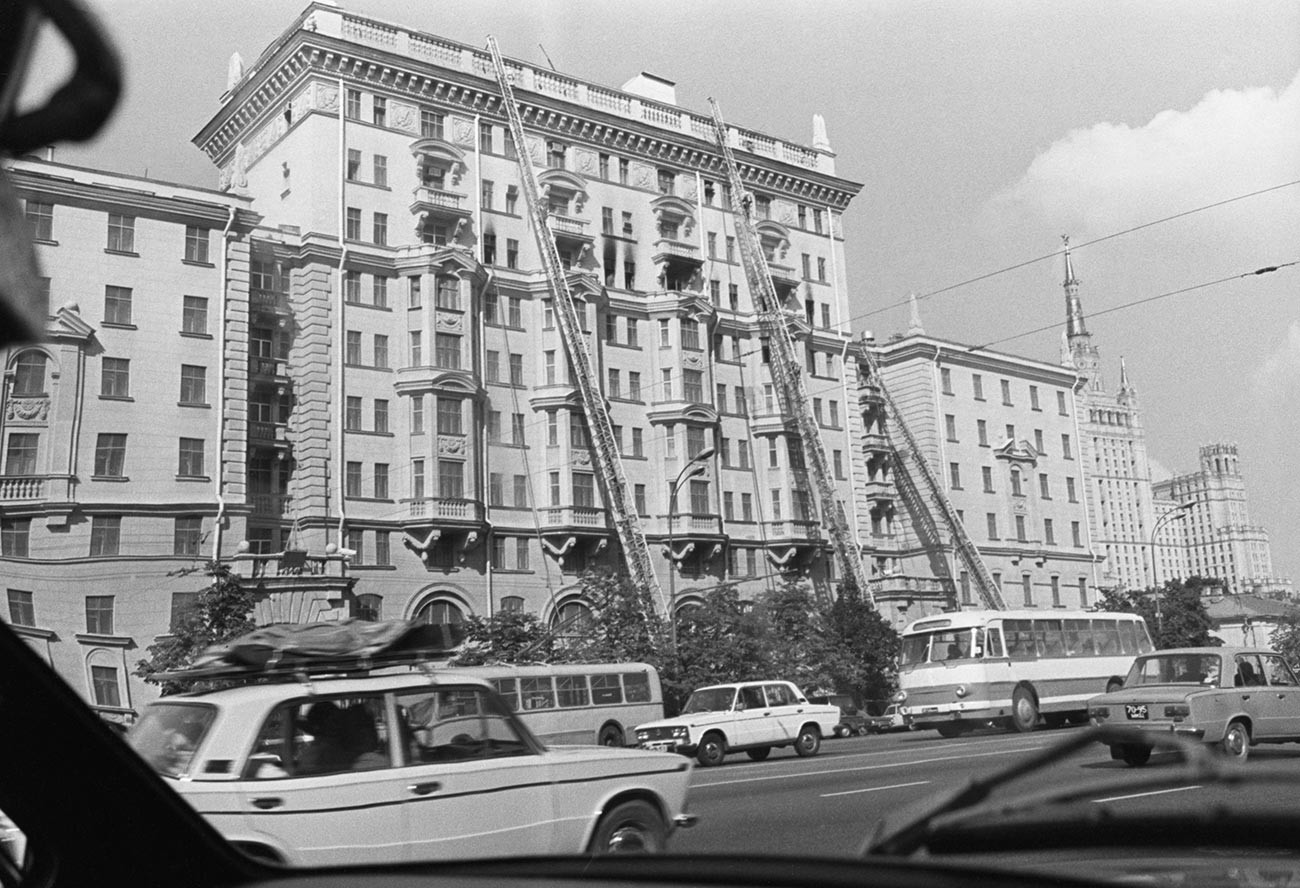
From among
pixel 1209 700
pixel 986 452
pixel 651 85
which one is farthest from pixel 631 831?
pixel 651 85

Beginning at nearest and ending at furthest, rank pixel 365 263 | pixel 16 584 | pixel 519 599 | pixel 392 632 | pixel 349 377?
pixel 16 584, pixel 392 632, pixel 519 599, pixel 365 263, pixel 349 377

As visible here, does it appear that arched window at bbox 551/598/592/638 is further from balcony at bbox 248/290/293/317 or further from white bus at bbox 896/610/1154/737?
balcony at bbox 248/290/293/317

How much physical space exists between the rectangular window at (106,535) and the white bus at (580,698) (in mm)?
480

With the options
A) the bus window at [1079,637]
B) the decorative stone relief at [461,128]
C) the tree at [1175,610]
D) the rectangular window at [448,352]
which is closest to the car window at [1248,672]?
the tree at [1175,610]

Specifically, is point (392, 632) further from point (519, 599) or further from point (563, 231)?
point (563, 231)

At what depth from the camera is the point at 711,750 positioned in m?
1.86

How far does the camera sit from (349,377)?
4.87 meters

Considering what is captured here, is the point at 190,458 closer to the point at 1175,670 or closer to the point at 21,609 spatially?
the point at 21,609

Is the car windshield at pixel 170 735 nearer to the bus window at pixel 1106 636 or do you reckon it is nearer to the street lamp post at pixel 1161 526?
the street lamp post at pixel 1161 526

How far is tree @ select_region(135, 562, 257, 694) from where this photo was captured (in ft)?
4.96

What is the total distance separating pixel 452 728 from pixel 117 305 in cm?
69

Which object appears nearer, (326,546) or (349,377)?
(326,546)

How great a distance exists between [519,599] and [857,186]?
4.25 ft

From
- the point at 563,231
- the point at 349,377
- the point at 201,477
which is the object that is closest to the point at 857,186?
the point at 201,477
